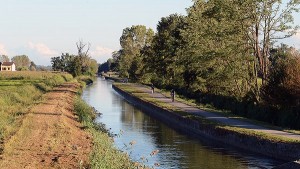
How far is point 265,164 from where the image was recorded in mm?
22172

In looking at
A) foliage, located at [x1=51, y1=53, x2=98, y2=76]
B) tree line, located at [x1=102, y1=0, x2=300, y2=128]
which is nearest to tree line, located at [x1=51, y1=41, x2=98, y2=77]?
foliage, located at [x1=51, y1=53, x2=98, y2=76]

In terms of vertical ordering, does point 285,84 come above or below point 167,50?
below

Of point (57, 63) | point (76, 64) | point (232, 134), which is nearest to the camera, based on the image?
point (232, 134)

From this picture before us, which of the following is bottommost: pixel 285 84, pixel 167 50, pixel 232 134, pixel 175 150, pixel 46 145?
pixel 175 150

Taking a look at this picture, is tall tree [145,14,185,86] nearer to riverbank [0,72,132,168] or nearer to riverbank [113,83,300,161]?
riverbank [113,83,300,161]

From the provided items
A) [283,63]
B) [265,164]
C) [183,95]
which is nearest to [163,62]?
[183,95]

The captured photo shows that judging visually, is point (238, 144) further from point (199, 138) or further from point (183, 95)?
point (183, 95)

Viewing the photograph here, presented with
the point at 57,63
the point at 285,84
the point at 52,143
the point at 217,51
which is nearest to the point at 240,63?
Answer: the point at 217,51

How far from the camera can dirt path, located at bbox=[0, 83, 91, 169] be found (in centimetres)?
1777

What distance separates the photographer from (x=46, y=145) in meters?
22.2

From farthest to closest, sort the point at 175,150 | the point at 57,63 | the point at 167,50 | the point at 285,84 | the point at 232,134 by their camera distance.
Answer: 1. the point at 57,63
2. the point at 167,50
3. the point at 285,84
4. the point at 232,134
5. the point at 175,150

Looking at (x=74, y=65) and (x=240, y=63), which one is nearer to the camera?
(x=240, y=63)

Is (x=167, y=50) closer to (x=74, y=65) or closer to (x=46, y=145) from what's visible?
(x=46, y=145)

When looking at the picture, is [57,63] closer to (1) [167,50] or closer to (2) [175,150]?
(1) [167,50]
